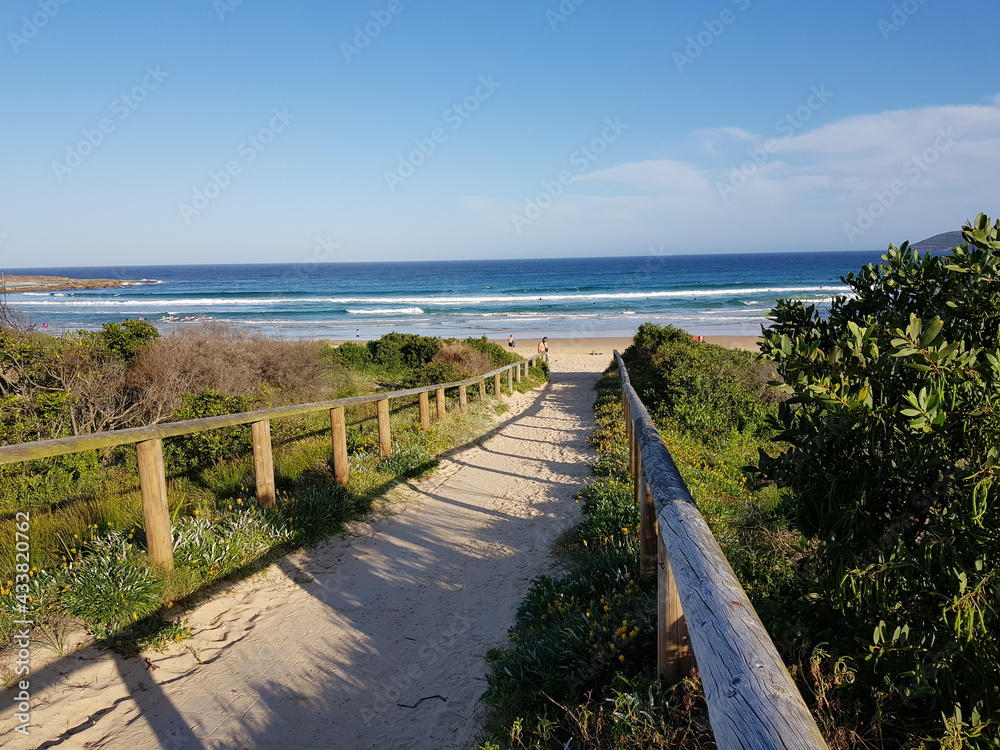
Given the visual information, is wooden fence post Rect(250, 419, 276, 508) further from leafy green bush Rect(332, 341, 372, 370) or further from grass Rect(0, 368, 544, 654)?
leafy green bush Rect(332, 341, 372, 370)

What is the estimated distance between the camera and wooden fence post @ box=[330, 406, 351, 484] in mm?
6457

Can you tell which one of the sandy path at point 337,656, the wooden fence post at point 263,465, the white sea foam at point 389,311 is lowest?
the sandy path at point 337,656

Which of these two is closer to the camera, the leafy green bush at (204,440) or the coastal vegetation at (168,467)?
the coastal vegetation at (168,467)

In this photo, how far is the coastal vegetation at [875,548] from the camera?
1708mm

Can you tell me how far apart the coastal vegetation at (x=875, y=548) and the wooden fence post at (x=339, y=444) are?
3857 millimetres

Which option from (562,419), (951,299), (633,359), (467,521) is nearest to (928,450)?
(951,299)

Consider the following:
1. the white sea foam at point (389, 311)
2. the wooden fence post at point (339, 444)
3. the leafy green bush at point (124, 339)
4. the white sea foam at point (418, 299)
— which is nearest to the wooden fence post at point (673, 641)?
the wooden fence post at point (339, 444)

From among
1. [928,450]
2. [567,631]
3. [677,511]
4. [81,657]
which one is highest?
[928,450]

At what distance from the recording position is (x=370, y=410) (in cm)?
1215

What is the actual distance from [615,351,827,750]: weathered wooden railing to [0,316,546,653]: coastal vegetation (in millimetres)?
3003

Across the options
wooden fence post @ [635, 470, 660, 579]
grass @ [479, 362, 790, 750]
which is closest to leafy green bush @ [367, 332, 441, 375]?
grass @ [479, 362, 790, 750]

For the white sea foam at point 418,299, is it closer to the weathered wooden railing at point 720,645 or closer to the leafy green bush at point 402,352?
the leafy green bush at point 402,352

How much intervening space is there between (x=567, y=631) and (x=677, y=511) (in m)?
1.05

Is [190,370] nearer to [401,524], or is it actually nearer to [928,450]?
[401,524]
